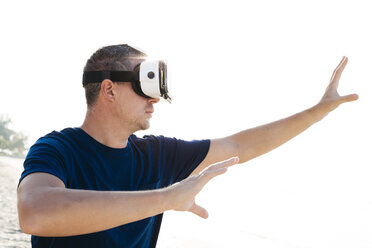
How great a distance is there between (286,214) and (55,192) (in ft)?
55.1

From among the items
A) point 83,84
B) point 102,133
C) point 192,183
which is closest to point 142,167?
point 102,133

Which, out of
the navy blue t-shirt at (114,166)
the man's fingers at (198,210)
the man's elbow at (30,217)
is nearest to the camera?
the man's elbow at (30,217)

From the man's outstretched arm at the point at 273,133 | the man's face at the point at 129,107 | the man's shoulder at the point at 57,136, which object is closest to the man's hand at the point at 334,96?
the man's outstretched arm at the point at 273,133

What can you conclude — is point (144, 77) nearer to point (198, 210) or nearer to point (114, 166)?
point (114, 166)

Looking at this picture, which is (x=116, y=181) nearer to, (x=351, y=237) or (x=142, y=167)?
(x=142, y=167)

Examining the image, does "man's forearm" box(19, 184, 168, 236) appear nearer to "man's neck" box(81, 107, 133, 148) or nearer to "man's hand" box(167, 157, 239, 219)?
"man's hand" box(167, 157, 239, 219)

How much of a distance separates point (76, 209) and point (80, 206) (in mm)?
20

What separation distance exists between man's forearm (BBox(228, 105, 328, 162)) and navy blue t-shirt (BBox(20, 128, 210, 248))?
30 cm

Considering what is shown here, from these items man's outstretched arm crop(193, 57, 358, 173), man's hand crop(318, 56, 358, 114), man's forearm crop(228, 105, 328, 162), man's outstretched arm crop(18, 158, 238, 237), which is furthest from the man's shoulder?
man's hand crop(318, 56, 358, 114)

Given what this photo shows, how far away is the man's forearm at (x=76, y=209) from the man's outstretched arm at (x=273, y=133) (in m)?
1.31

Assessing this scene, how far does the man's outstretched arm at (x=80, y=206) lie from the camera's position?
1.69 meters

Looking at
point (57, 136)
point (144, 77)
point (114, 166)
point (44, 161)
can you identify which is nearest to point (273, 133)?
point (144, 77)

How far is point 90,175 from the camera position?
2420 millimetres

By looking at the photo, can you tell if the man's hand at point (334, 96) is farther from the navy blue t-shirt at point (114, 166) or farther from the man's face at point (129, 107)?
the man's face at point (129, 107)
